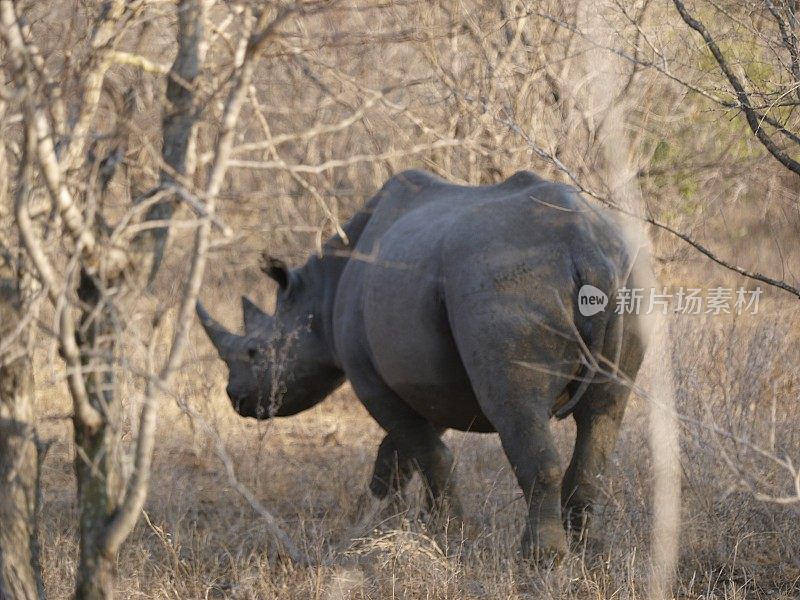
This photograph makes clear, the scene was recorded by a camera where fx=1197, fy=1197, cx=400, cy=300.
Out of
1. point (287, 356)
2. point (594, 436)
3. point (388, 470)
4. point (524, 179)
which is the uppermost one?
point (524, 179)

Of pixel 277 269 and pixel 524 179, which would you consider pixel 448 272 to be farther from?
pixel 277 269

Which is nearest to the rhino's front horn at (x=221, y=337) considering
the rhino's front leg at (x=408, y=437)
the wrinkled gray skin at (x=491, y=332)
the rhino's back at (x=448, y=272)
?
the wrinkled gray skin at (x=491, y=332)

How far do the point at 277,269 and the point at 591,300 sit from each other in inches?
98.9

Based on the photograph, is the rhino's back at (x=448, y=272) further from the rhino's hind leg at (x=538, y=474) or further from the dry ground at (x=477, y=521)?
the dry ground at (x=477, y=521)

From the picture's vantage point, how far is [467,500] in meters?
6.23

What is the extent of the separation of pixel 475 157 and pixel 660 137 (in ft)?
6.28

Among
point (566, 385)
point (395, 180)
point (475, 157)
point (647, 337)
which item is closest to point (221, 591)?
point (566, 385)

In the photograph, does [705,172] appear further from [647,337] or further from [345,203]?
[647,337]

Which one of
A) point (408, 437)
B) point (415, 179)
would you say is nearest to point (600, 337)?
point (408, 437)

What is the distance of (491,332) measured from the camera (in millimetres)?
4852

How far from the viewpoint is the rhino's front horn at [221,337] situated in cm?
706

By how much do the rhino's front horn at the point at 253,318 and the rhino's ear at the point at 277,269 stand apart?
0.25 meters

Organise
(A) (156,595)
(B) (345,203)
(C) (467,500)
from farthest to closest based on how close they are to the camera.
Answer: (B) (345,203) → (C) (467,500) → (A) (156,595)

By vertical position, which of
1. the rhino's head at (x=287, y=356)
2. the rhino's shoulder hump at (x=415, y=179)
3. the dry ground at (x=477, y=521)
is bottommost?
the dry ground at (x=477, y=521)
